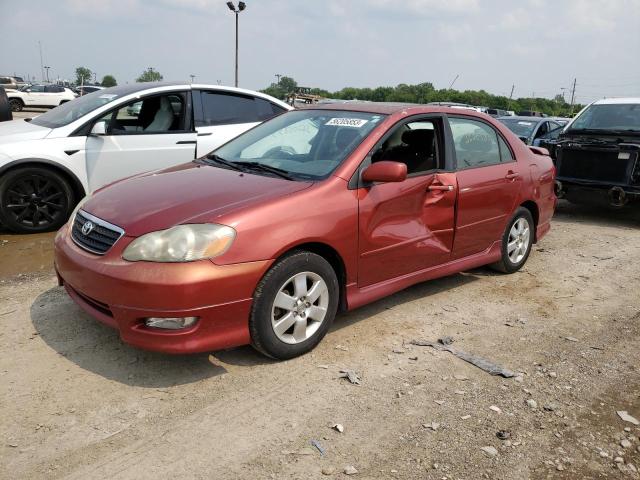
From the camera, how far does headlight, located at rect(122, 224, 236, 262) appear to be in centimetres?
304

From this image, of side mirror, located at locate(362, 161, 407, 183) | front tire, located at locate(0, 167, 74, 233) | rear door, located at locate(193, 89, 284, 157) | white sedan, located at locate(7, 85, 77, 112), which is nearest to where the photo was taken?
side mirror, located at locate(362, 161, 407, 183)

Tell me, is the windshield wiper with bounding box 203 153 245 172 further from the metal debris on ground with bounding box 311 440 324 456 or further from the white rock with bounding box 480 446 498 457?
the white rock with bounding box 480 446 498 457

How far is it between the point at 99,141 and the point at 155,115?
0.78 metres

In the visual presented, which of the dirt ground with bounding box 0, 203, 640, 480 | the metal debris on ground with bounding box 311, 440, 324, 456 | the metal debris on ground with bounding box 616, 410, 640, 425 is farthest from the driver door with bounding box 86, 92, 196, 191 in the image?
the metal debris on ground with bounding box 616, 410, 640, 425

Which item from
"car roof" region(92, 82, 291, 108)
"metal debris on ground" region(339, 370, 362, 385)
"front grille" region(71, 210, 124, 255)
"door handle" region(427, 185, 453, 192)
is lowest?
"metal debris on ground" region(339, 370, 362, 385)

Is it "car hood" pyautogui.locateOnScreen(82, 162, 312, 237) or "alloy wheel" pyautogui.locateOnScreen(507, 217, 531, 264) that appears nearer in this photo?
"car hood" pyautogui.locateOnScreen(82, 162, 312, 237)

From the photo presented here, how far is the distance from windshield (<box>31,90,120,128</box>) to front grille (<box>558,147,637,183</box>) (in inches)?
252

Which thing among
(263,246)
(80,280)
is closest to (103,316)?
(80,280)

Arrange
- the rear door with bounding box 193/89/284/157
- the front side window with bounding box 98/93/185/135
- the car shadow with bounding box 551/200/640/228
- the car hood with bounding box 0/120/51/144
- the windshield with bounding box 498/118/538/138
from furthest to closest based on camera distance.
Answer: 1. the windshield with bounding box 498/118/538/138
2. the car shadow with bounding box 551/200/640/228
3. the rear door with bounding box 193/89/284/157
4. the front side window with bounding box 98/93/185/135
5. the car hood with bounding box 0/120/51/144

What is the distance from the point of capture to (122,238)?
3172 millimetres

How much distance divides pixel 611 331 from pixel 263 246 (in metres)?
2.81

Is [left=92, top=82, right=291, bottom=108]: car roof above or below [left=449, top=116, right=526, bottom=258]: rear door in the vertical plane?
Answer: above

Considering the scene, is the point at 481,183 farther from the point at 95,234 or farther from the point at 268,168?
the point at 95,234

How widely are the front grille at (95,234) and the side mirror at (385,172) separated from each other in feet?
5.24
